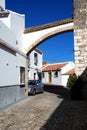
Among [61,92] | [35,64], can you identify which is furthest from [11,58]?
[35,64]

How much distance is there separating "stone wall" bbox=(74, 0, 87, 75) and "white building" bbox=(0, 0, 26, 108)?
398cm

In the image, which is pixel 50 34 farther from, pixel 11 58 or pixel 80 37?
pixel 11 58

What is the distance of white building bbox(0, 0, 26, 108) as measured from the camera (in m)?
14.0

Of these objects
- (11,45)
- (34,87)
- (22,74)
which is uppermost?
(11,45)

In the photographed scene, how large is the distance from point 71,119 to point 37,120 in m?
1.30

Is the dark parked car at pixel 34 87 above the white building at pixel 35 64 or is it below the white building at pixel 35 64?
below

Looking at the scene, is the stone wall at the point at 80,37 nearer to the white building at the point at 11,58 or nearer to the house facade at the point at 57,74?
the white building at the point at 11,58

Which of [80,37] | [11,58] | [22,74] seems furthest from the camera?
[22,74]

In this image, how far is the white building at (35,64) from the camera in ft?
106

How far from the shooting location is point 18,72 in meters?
18.0

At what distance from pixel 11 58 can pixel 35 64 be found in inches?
738

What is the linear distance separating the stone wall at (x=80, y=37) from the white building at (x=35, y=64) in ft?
43.5

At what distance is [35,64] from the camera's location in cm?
3462

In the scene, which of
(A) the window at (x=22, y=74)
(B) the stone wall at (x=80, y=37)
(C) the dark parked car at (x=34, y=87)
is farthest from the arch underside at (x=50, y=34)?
(C) the dark parked car at (x=34, y=87)
